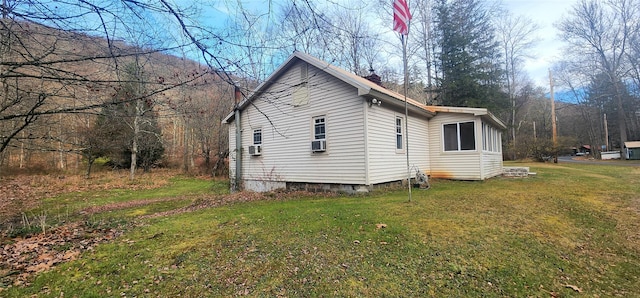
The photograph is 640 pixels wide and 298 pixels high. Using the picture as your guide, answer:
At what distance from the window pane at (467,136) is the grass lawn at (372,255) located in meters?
5.43

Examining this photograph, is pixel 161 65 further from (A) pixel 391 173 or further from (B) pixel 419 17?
(B) pixel 419 17

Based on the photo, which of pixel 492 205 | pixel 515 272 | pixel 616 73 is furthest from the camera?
pixel 616 73

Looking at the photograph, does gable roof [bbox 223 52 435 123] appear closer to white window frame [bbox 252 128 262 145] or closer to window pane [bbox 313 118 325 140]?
window pane [bbox 313 118 325 140]

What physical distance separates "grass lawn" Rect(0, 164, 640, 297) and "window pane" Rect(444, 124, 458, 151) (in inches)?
228

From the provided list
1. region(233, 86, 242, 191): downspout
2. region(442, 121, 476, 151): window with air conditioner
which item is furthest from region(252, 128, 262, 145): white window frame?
region(442, 121, 476, 151): window with air conditioner

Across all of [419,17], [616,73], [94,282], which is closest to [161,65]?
[94,282]

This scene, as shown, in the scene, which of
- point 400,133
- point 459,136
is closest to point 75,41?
point 400,133

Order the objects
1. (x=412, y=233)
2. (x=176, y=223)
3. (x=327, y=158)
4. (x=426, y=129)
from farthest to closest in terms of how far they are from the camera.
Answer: (x=426, y=129) → (x=327, y=158) → (x=176, y=223) → (x=412, y=233)

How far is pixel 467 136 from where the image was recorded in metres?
11.7

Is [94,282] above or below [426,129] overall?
below

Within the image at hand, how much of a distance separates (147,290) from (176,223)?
3067mm

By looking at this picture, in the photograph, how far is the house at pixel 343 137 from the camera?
8.81 meters

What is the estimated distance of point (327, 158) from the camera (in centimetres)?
954

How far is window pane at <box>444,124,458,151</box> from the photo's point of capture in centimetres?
1191
